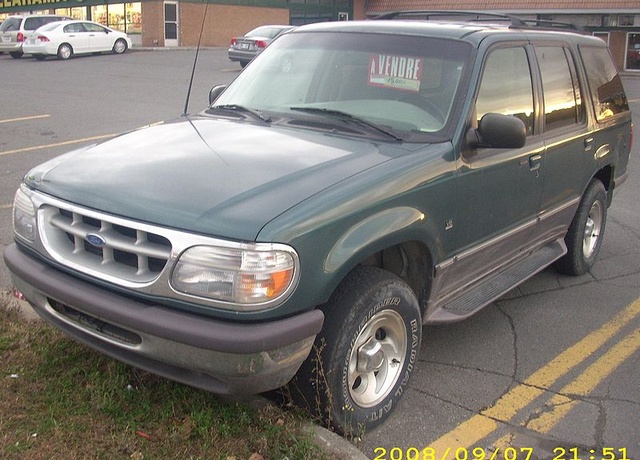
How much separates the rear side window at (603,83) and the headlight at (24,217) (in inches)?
164

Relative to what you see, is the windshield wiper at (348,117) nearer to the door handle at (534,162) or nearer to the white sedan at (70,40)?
the door handle at (534,162)

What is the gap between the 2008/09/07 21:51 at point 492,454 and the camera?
3473mm

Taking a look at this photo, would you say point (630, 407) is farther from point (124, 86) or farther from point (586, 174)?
point (124, 86)

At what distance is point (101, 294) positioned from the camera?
3.16m

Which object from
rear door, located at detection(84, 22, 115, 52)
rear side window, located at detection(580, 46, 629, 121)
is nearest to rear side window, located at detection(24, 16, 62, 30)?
rear door, located at detection(84, 22, 115, 52)

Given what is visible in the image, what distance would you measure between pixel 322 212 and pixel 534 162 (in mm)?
2096

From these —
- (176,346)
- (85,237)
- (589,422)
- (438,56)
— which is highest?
(438,56)

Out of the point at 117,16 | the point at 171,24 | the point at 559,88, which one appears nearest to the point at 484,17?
the point at 559,88

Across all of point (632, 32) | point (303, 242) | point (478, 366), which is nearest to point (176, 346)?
point (303, 242)

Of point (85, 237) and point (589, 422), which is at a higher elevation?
point (85, 237)

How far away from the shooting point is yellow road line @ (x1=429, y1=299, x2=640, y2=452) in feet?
11.9

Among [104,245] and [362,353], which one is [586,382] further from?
[104,245]

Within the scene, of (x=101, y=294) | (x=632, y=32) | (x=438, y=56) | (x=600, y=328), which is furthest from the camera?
(x=632, y=32)

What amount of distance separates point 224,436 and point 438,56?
2501 mm
